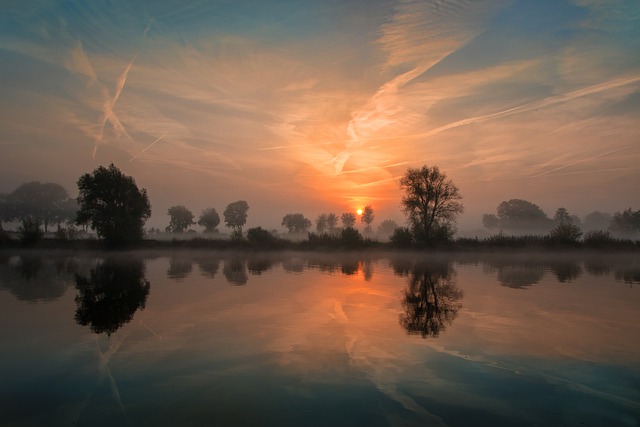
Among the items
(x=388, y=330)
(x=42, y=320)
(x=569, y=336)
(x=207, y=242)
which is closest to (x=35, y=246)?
(x=207, y=242)

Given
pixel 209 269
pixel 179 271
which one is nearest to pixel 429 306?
pixel 179 271

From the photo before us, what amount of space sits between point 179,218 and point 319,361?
140m

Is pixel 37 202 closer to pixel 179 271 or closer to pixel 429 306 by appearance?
pixel 179 271

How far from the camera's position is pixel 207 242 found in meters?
65.7

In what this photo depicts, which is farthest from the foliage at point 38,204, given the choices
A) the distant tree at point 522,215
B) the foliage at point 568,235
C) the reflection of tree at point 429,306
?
the distant tree at point 522,215

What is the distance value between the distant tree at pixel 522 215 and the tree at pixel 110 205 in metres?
179

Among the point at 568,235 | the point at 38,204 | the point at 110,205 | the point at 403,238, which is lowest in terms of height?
the point at 403,238

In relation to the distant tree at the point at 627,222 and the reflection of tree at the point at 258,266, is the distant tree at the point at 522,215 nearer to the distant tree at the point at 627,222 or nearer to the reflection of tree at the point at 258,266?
the distant tree at the point at 627,222

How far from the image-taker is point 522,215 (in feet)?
595

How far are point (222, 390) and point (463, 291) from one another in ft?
54.3

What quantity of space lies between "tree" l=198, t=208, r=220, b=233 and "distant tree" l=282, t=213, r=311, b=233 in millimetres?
33735

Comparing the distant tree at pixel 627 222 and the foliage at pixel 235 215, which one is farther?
the foliage at pixel 235 215

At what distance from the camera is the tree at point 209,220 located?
146 metres

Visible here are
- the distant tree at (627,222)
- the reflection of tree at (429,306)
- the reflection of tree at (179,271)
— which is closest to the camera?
the reflection of tree at (429,306)
